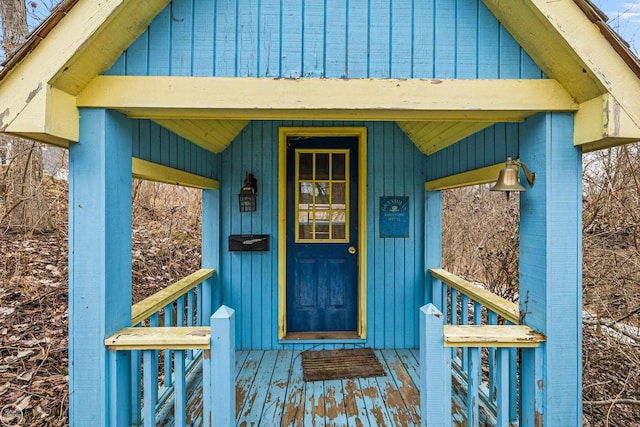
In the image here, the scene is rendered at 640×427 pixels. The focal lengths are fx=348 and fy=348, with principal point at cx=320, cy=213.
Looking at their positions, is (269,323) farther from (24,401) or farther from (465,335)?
(465,335)

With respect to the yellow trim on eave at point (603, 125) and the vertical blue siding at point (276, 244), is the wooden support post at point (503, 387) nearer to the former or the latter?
the yellow trim on eave at point (603, 125)

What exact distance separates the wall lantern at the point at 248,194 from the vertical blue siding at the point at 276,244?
0.26 ft

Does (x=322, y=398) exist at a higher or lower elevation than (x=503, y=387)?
lower

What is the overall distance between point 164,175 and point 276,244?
1.43 meters

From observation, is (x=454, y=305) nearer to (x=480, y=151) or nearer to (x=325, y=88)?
(x=480, y=151)

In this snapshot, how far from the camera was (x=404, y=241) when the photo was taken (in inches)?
141

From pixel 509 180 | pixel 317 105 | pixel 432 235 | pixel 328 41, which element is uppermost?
pixel 328 41

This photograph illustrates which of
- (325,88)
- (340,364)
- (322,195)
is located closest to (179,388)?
(340,364)

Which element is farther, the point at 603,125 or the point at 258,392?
the point at 258,392

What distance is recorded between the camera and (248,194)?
345 cm

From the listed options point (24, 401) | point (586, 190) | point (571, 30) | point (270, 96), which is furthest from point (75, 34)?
point (586, 190)

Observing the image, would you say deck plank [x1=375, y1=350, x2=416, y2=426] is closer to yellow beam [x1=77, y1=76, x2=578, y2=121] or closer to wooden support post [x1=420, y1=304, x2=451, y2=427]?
wooden support post [x1=420, y1=304, x2=451, y2=427]

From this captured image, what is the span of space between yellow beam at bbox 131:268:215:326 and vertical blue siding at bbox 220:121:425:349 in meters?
0.48

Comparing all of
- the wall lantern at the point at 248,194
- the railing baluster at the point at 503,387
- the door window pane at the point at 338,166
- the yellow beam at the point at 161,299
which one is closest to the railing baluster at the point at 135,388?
the yellow beam at the point at 161,299
